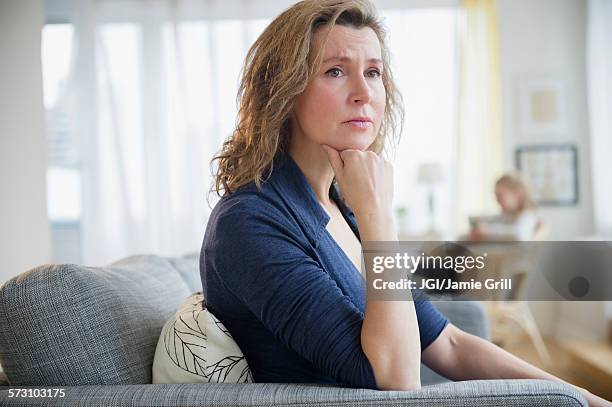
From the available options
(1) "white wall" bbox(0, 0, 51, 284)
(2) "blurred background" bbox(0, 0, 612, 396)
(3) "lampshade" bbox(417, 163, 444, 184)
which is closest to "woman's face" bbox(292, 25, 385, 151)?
(1) "white wall" bbox(0, 0, 51, 284)

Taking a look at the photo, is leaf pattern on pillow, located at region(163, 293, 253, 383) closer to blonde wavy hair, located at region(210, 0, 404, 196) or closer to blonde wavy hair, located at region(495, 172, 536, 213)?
blonde wavy hair, located at region(210, 0, 404, 196)

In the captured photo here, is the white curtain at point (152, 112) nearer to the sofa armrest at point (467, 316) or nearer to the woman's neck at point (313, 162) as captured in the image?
the sofa armrest at point (467, 316)

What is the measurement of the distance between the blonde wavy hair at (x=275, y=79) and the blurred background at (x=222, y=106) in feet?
12.2

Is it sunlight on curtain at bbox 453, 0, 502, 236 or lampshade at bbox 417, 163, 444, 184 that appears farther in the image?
sunlight on curtain at bbox 453, 0, 502, 236

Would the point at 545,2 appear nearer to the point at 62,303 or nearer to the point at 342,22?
the point at 342,22

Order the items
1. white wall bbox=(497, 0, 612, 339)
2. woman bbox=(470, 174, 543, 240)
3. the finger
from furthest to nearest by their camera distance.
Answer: white wall bbox=(497, 0, 612, 339) → woman bbox=(470, 174, 543, 240) → the finger

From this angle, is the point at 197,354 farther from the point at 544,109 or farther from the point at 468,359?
the point at 544,109

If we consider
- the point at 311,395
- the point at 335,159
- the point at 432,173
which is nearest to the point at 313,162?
the point at 335,159


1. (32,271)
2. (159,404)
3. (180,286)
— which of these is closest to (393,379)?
(159,404)

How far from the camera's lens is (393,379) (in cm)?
94

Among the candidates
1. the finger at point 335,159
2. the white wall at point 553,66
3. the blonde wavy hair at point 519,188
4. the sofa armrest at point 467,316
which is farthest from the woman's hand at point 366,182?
the white wall at point 553,66

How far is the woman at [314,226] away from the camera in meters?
0.95

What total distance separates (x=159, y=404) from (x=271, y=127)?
0.52 metres

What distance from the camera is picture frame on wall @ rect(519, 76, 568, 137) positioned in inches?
193
